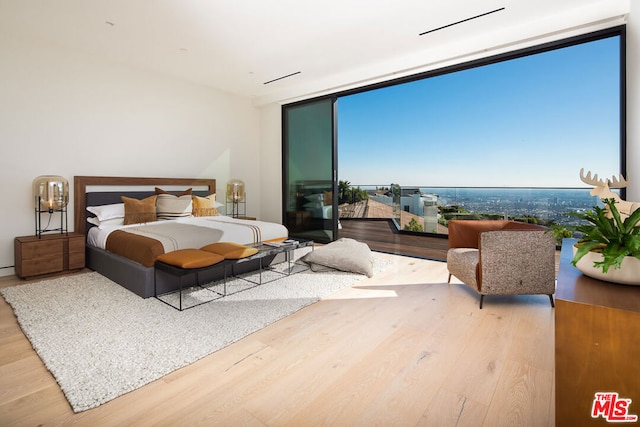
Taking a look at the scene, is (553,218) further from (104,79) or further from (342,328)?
(104,79)

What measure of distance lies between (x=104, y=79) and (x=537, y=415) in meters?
5.68

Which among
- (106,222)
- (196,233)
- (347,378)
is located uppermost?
(106,222)

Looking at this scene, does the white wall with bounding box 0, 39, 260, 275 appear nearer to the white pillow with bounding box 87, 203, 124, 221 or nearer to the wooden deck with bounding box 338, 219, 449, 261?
the white pillow with bounding box 87, 203, 124, 221

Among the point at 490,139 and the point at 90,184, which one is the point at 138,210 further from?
the point at 490,139

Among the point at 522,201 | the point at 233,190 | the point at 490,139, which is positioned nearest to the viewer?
the point at 522,201

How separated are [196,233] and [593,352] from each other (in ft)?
10.9

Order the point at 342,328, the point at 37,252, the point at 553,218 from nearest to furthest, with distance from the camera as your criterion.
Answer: the point at 342,328 < the point at 37,252 < the point at 553,218

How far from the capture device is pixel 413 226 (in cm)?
658

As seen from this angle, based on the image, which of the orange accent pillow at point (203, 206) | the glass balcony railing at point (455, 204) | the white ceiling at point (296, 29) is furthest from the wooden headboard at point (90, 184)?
the glass balcony railing at point (455, 204)

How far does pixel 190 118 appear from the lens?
5.54 m

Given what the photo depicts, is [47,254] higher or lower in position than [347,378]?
higher

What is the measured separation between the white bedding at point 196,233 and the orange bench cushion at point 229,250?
0.21 metres

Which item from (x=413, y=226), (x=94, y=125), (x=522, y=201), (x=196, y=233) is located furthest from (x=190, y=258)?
(x=522, y=201)

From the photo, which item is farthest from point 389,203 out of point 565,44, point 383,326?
point 383,326
